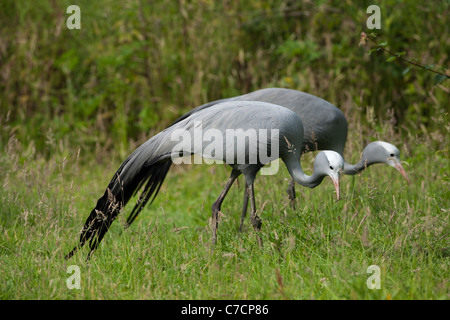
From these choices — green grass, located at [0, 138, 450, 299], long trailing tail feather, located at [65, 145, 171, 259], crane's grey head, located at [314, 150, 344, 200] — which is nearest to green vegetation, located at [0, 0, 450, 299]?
green grass, located at [0, 138, 450, 299]

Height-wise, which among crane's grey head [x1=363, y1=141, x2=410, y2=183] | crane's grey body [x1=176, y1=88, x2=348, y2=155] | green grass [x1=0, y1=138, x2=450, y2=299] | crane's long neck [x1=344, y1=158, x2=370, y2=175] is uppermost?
crane's grey body [x1=176, y1=88, x2=348, y2=155]

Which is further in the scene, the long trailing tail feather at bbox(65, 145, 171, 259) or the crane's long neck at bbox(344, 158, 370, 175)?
the crane's long neck at bbox(344, 158, 370, 175)

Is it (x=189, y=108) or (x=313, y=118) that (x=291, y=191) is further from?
(x=189, y=108)

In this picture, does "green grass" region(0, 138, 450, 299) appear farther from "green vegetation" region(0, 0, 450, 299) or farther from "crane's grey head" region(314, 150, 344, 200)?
"crane's grey head" region(314, 150, 344, 200)

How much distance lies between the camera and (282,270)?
334cm

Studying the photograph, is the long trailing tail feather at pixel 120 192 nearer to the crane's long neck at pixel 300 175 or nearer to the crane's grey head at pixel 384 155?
the crane's long neck at pixel 300 175

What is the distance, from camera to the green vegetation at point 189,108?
11.0 ft

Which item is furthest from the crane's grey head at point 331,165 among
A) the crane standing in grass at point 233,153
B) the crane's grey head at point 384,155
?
the crane's grey head at point 384,155

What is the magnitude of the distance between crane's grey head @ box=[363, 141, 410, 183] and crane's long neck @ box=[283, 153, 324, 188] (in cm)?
52

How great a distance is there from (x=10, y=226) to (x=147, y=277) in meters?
1.59

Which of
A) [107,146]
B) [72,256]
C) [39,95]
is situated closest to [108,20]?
[39,95]

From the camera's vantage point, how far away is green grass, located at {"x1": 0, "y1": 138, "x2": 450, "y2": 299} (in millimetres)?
3066
